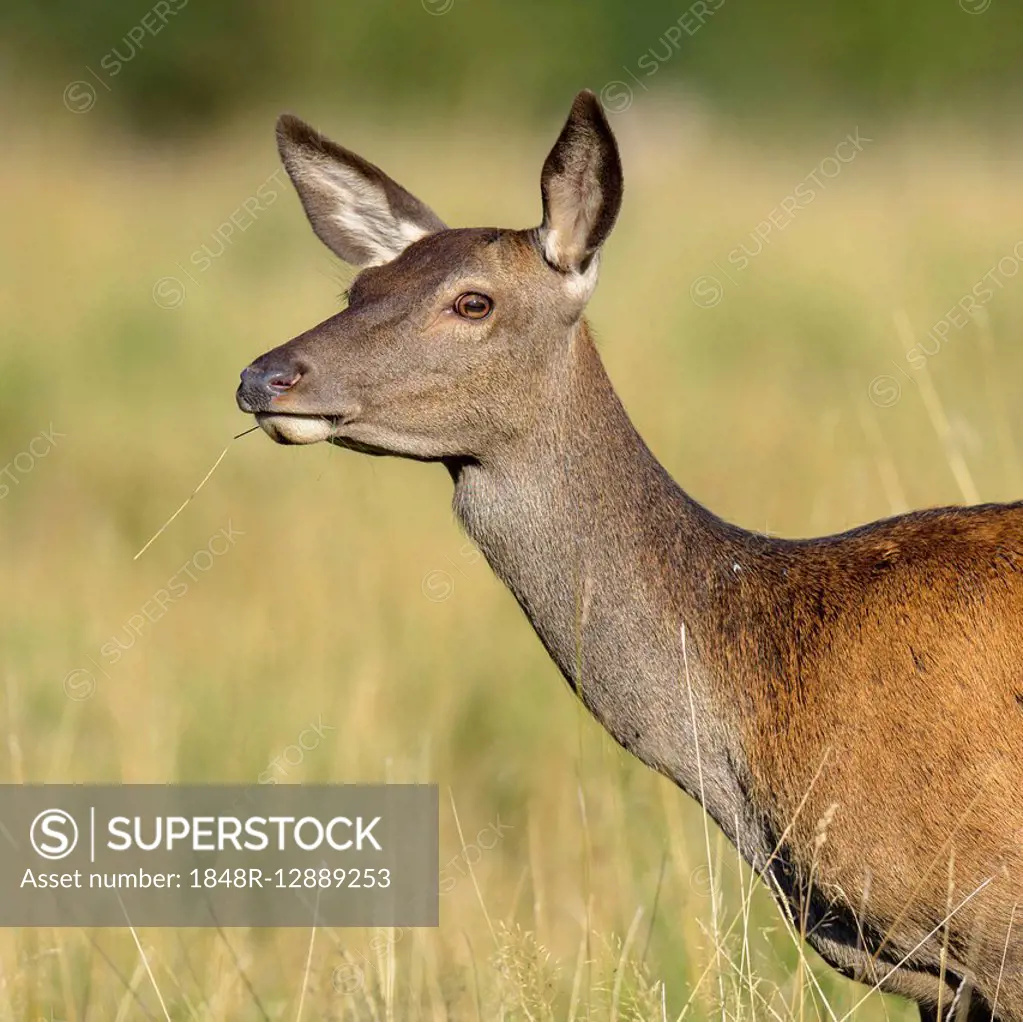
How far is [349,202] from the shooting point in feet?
19.0

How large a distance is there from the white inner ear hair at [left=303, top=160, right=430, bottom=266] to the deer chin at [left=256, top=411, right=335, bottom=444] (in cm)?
113

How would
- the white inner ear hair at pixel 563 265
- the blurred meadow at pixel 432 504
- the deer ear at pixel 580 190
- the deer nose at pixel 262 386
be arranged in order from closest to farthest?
1. the deer nose at pixel 262 386
2. the deer ear at pixel 580 190
3. the white inner ear hair at pixel 563 265
4. the blurred meadow at pixel 432 504

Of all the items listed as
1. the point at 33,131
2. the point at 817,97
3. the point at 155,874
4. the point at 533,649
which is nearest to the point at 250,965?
the point at 155,874

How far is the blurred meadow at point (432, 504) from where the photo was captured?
5.89m

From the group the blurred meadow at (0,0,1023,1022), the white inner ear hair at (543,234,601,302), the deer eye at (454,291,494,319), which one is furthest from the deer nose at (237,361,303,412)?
the blurred meadow at (0,0,1023,1022)

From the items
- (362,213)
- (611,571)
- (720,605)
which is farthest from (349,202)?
(720,605)

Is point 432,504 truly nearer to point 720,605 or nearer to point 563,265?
point 563,265

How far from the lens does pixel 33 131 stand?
65.2 ft

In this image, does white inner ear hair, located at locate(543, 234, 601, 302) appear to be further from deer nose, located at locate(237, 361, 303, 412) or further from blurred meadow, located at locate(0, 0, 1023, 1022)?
blurred meadow, located at locate(0, 0, 1023, 1022)

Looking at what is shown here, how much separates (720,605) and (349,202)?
6.08 feet

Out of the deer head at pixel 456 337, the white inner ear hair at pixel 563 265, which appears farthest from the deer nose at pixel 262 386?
the white inner ear hair at pixel 563 265

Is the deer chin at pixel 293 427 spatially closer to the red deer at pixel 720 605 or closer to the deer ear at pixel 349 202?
the red deer at pixel 720 605

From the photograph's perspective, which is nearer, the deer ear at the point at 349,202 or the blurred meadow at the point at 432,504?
the deer ear at the point at 349,202

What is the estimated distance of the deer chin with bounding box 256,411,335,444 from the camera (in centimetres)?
474
